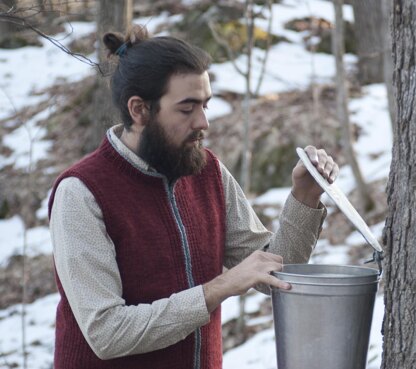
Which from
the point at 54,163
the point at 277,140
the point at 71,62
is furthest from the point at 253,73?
the point at 71,62

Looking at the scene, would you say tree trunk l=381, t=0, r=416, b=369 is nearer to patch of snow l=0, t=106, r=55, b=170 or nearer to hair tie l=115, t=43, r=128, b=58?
hair tie l=115, t=43, r=128, b=58

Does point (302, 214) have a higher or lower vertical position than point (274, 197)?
higher

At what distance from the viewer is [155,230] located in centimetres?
306

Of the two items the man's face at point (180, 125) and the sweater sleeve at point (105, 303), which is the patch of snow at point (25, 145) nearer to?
the man's face at point (180, 125)

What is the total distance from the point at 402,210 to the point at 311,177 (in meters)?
0.55

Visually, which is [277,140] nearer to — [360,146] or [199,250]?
[360,146]

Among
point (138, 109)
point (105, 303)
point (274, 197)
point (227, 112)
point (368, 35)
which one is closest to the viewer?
point (105, 303)

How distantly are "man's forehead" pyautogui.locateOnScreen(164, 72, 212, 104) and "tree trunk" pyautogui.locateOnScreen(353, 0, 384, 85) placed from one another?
8.04 metres

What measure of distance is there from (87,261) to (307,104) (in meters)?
7.97

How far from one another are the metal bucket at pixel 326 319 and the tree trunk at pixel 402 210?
106 millimetres

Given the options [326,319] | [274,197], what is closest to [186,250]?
[326,319]

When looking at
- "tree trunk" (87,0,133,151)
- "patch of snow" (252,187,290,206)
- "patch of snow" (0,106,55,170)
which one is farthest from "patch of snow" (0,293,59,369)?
"patch of snow" (0,106,55,170)

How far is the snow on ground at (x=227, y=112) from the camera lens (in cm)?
704

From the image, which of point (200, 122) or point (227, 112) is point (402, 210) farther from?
point (227, 112)
